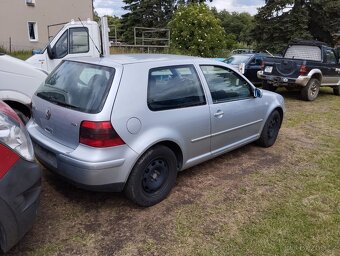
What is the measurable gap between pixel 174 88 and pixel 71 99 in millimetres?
1094

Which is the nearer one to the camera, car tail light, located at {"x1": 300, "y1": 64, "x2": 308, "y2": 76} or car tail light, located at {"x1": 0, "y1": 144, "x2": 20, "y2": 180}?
car tail light, located at {"x1": 0, "y1": 144, "x2": 20, "y2": 180}

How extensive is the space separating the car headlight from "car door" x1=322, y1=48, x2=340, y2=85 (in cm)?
1002

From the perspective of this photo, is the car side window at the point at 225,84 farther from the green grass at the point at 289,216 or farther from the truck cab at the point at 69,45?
the truck cab at the point at 69,45

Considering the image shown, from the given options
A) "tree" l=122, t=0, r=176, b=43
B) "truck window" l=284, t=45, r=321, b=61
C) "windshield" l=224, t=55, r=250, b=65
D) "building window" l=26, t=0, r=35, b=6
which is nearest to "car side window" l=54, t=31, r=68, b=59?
"windshield" l=224, t=55, r=250, b=65

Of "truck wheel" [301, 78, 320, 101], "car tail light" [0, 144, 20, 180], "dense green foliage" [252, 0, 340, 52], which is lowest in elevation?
"truck wheel" [301, 78, 320, 101]

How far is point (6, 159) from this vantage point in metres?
2.16

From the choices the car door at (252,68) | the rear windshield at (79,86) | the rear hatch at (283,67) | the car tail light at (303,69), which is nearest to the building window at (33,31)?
the car door at (252,68)

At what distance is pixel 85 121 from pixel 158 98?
0.80 m

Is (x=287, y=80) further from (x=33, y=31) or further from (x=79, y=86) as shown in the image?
(x=33, y=31)

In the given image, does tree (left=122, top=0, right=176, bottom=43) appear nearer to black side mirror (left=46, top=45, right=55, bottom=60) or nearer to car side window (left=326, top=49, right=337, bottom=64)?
car side window (left=326, top=49, right=337, bottom=64)

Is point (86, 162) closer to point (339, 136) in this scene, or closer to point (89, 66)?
point (89, 66)

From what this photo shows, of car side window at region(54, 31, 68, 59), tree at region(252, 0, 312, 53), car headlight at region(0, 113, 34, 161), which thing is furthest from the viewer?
tree at region(252, 0, 312, 53)

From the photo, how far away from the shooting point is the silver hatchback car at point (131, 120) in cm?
299

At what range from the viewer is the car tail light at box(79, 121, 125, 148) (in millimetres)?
2929
